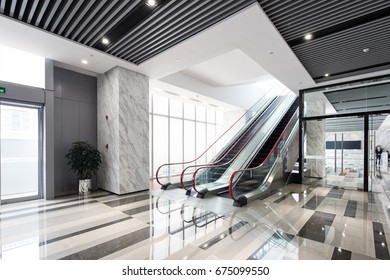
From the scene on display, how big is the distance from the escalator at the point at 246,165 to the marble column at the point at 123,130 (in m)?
1.90

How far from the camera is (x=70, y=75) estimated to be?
575 cm

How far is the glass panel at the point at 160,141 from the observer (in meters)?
9.12

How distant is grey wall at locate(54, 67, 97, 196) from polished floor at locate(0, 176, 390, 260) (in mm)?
885

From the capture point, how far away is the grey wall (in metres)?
5.47

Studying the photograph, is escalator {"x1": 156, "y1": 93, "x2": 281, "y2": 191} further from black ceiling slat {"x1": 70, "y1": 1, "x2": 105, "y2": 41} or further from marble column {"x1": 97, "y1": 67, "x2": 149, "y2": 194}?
black ceiling slat {"x1": 70, "y1": 1, "x2": 105, "y2": 41}

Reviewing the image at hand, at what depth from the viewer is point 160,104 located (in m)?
9.48

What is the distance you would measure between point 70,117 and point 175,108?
5384mm

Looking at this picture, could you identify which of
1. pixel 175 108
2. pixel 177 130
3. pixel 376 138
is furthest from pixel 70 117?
pixel 376 138

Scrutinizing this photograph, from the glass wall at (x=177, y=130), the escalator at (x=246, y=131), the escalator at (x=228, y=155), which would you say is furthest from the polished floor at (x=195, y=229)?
the glass wall at (x=177, y=130)

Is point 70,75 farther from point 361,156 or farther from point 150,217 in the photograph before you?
point 361,156

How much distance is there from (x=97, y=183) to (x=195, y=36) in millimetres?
5298

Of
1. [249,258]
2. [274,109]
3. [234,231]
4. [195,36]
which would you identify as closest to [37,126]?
[195,36]

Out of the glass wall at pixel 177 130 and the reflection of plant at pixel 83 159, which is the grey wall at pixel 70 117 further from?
the glass wall at pixel 177 130

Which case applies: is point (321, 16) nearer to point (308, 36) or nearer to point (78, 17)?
point (308, 36)
